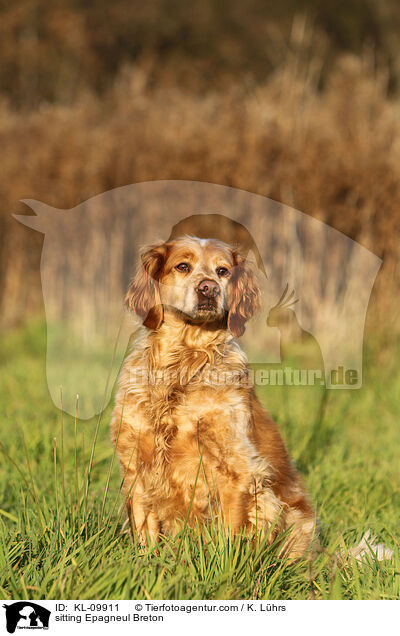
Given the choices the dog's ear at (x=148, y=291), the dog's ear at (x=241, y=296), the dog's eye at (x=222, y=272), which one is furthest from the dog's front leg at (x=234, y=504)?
the dog's eye at (x=222, y=272)

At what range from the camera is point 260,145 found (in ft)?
22.3

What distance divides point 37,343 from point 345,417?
146 inches

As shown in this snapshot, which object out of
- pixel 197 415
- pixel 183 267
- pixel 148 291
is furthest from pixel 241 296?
pixel 197 415

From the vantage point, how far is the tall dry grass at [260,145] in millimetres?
6191

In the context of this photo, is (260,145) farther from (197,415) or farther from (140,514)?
(140,514)

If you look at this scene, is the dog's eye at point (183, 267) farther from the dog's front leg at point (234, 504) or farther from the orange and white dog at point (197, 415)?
the dog's front leg at point (234, 504)

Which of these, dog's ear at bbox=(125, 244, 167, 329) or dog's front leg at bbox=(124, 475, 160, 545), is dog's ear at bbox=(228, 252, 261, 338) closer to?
dog's ear at bbox=(125, 244, 167, 329)

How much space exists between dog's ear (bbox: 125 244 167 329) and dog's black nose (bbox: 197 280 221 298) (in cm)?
23
